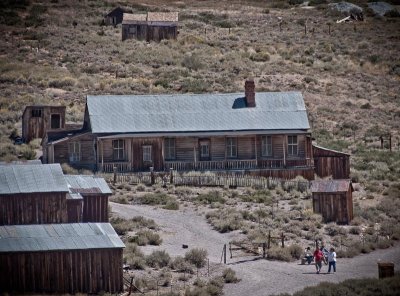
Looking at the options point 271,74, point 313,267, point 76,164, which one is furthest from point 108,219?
point 271,74

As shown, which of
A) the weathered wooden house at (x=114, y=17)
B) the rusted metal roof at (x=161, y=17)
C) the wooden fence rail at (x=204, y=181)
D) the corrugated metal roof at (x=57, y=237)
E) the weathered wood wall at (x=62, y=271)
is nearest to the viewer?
the weathered wood wall at (x=62, y=271)

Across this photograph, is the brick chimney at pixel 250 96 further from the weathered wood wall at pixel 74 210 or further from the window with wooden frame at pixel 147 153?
the weathered wood wall at pixel 74 210

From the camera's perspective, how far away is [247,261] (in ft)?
151

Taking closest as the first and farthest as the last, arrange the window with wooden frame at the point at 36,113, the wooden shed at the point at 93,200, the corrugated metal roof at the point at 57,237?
the corrugated metal roof at the point at 57,237 < the wooden shed at the point at 93,200 < the window with wooden frame at the point at 36,113

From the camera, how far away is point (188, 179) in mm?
58906

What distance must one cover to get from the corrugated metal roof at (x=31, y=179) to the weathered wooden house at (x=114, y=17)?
59530 millimetres

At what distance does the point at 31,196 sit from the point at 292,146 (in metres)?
21.7

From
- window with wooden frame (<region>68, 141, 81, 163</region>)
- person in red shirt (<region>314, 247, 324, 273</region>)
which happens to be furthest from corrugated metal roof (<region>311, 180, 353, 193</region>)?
→ window with wooden frame (<region>68, 141, 81, 163</region>)

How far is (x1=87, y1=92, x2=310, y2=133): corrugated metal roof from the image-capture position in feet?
205

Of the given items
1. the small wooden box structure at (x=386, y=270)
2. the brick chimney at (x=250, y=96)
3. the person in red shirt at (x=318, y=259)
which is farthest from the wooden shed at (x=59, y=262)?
the brick chimney at (x=250, y=96)

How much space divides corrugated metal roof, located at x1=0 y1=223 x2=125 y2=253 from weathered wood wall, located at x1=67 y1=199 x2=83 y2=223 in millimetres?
3287

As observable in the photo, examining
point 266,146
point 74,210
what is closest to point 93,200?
point 74,210

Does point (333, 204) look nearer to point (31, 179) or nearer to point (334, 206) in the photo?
point (334, 206)

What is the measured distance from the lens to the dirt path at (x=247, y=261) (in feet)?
139
